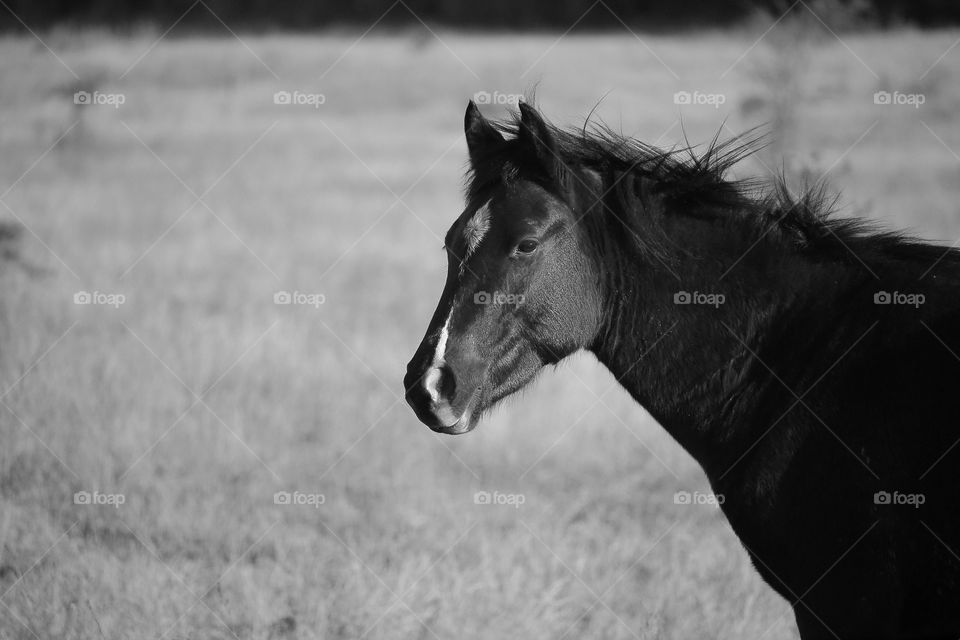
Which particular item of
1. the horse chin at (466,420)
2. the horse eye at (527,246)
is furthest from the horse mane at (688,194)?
the horse chin at (466,420)

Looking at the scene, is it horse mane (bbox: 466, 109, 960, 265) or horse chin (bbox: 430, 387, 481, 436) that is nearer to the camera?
horse chin (bbox: 430, 387, 481, 436)

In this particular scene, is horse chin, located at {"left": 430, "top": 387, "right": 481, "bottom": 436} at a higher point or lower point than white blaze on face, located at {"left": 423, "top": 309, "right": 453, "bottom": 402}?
lower

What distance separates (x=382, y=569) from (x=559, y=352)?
241cm

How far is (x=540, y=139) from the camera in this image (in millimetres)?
3775

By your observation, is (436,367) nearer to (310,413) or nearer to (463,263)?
(463,263)

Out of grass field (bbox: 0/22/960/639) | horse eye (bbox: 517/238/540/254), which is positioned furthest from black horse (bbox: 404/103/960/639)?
grass field (bbox: 0/22/960/639)

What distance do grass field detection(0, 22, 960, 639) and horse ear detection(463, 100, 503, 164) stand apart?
3.88 feet

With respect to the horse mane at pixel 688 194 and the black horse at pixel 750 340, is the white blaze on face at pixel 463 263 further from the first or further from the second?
the horse mane at pixel 688 194

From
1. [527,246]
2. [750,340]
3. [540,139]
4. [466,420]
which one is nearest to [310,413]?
[466,420]

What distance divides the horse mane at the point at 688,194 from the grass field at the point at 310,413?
1136 millimetres

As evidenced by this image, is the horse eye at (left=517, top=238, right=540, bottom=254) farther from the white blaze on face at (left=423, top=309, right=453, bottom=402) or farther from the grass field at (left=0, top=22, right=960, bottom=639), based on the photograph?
the grass field at (left=0, top=22, right=960, bottom=639)

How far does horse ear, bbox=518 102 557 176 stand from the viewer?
3748mm

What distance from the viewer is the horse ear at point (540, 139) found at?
375 cm

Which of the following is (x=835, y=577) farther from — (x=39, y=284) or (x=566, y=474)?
(x=39, y=284)
